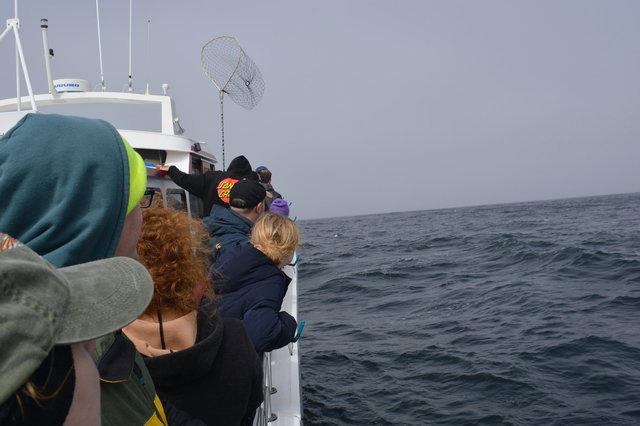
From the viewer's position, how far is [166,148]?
544cm

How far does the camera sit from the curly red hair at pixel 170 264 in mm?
1684

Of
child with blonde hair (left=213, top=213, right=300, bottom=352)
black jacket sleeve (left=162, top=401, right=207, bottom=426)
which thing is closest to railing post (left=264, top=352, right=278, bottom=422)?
child with blonde hair (left=213, top=213, right=300, bottom=352)

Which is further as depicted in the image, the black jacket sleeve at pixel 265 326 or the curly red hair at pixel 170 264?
the black jacket sleeve at pixel 265 326

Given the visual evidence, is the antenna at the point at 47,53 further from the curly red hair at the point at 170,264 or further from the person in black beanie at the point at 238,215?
the curly red hair at the point at 170,264

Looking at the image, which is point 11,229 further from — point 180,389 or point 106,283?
point 180,389

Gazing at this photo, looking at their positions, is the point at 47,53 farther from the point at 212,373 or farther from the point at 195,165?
the point at 212,373

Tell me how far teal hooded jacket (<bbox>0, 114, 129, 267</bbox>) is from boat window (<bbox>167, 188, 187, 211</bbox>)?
174 inches

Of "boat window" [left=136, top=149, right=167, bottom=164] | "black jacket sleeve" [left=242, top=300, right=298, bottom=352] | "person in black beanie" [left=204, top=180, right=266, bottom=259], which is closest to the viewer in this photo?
"black jacket sleeve" [left=242, top=300, right=298, bottom=352]

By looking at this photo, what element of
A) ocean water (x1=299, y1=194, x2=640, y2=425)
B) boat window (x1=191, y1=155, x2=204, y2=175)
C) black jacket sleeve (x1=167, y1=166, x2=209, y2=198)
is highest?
boat window (x1=191, y1=155, x2=204, y2=175)

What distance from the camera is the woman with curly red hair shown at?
166 centimetres

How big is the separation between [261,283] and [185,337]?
99 cm

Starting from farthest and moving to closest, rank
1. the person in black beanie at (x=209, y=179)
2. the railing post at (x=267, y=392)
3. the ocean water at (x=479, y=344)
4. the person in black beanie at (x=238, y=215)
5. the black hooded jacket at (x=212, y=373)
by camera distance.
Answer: the ocean water at (x=479, y=344)
the person in black beanie at (x=209, y=179)
the person in black beanie at (x=238, y=215)
the railing post at (x=267, y=392)
the black hooded jacket at (x=212, y=373)

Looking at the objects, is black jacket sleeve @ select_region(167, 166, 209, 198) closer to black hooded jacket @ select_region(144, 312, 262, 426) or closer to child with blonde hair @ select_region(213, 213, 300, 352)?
child with blonde hair @ select_region(213, 213, 300, 352)

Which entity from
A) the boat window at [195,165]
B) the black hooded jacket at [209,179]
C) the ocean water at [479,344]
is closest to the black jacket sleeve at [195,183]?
the black hooded jacket at [209,179]
